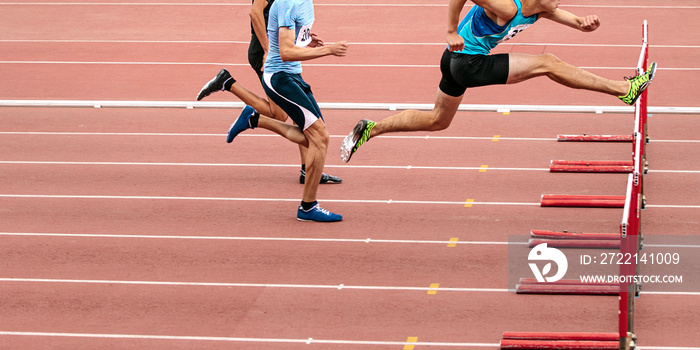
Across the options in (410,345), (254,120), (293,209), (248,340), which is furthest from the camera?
(293,209)

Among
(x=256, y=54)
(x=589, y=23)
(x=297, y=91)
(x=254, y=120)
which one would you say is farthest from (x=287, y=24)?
(x=589, y=23)

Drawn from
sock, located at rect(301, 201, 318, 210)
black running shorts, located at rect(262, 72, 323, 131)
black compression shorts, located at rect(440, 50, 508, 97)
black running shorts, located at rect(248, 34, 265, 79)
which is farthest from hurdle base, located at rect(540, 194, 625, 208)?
black running shorts, located at rect(248, 34, 265, 79)

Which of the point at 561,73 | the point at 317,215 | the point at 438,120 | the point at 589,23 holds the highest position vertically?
the point at 589,23

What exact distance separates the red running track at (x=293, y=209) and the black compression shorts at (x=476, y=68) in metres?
1.40

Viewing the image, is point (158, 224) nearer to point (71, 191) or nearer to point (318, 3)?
point (71, 191)

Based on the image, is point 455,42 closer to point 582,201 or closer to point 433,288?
point 433,288

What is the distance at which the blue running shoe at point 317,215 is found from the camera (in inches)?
321

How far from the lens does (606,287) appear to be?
6703 millimetres

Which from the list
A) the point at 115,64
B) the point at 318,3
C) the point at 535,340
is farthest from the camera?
the point at 318,3

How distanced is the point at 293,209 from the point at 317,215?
50 cm

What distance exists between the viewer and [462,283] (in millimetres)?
6930

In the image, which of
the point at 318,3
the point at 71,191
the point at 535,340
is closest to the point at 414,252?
the point at 535,340

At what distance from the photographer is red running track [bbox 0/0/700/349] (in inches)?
251

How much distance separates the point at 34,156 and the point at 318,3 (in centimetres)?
926
